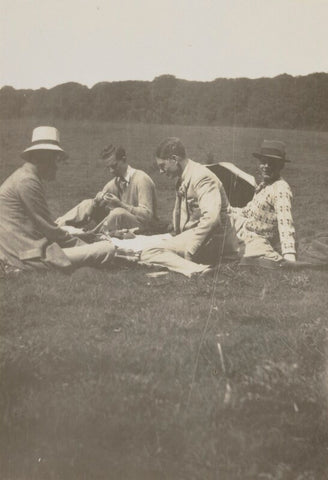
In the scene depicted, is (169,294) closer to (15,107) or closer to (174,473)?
(174,473)

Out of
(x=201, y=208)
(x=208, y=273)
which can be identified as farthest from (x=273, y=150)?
(x=208, y=273)

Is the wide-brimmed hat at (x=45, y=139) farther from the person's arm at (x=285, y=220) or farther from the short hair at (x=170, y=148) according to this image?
the person's arm at (x=285, y=220)

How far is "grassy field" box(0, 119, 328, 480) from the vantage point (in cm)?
341

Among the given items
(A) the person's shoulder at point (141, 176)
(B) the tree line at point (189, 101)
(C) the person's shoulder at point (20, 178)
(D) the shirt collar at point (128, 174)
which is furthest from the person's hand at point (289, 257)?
→ (C) the person's shoulder at point (20, 178)

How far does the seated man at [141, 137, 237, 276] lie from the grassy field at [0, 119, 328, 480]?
0.72 m

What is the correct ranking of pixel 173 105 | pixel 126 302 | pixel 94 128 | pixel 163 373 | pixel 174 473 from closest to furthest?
1. pixel 174 473
2. pixel 163 373
3. pixel 126 302
4. pixel 173 105
5. pixel 94 128

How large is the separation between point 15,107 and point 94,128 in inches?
66.8

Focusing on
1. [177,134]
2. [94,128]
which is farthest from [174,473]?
[94,128]

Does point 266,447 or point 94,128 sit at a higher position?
point 94,128

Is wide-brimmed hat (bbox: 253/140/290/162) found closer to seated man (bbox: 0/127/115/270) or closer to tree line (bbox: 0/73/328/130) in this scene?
tree line (bbox: 0/73/328/130)

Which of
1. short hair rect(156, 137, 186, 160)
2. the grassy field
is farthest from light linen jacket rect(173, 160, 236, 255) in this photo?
the grassy field

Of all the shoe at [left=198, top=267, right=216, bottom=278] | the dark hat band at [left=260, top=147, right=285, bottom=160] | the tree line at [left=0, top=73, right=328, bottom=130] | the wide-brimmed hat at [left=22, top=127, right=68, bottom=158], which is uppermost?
the tree line at [left=0, top=73, right=328, bottom=130]

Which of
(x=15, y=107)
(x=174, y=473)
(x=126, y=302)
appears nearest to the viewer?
(x=174, y=473)

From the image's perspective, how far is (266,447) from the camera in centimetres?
345
